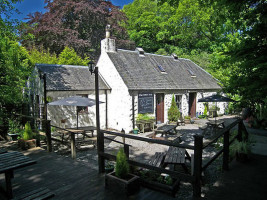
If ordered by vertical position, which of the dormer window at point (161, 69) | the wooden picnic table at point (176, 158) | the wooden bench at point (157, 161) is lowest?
the wooden bench at point (157, 161)

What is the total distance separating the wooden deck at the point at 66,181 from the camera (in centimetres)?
422

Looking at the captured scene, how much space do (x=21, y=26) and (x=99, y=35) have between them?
52.2 ft

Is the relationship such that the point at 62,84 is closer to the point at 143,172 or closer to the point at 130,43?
the point at 143,172

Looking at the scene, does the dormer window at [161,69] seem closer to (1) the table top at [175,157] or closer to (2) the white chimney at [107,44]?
(2) the white chimney at [107,44]

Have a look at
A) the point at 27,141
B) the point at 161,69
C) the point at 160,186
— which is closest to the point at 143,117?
the point at 161,69

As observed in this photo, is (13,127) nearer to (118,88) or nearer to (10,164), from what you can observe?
(118,88)

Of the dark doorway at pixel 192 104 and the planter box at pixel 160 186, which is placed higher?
the dark doorway at pixel 192 104

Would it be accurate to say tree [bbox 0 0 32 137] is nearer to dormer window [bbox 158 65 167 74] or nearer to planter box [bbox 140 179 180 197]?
planter box [bbox 140 179 180 197]

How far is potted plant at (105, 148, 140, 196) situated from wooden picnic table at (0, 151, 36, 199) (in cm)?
171

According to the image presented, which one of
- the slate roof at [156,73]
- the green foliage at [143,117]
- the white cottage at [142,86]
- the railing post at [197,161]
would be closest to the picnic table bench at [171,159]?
the railing post at [197,161]

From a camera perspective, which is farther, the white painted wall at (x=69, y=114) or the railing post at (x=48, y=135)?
the white painted wall at (x=69, y=114)

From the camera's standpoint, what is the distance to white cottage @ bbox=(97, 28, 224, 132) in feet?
44.1

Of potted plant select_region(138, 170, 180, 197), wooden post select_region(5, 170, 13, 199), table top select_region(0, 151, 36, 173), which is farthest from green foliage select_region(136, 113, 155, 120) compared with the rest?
wooden post select_region(5, 170, 13, 199)

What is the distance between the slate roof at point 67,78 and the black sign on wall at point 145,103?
2.68 meters
